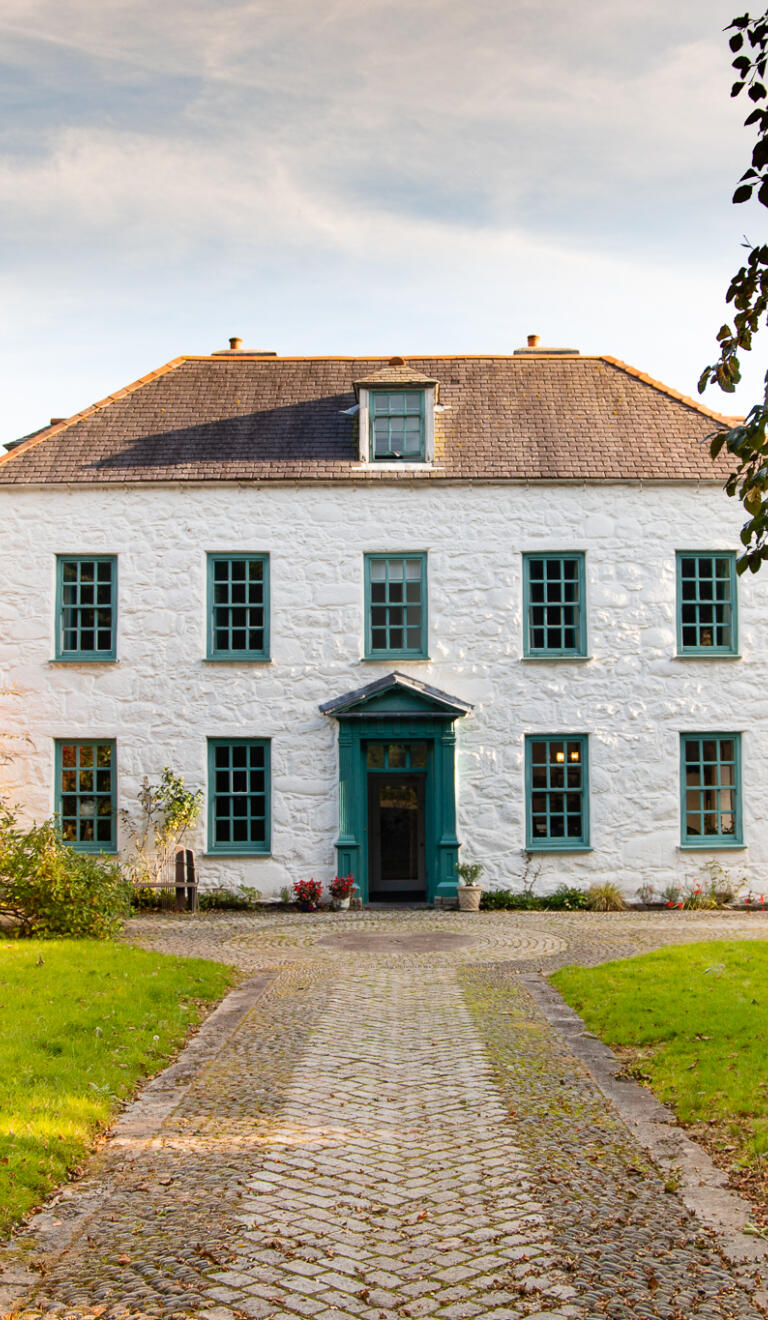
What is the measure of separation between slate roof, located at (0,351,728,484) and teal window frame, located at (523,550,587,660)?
1.39 meters

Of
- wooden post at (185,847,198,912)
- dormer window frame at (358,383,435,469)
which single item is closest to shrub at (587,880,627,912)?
wooden post at (185,847,198,912)

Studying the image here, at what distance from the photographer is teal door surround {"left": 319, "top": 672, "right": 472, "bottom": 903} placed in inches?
759

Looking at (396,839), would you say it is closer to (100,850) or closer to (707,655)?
(100,850)

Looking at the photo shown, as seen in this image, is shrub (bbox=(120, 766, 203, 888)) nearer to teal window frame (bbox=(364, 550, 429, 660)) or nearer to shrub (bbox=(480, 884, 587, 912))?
teal window frame (bbox=(364, 550, 429, 660))

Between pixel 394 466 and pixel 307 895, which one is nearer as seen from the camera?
pixel 307 895

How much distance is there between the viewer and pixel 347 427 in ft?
68.5

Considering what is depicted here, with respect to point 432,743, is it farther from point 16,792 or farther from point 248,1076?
point 248,1076

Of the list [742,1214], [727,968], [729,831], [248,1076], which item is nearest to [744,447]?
[742,1214]

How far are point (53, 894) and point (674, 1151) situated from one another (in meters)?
10.0

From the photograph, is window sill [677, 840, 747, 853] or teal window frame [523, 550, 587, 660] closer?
window sill [677, 840, 747, 853]

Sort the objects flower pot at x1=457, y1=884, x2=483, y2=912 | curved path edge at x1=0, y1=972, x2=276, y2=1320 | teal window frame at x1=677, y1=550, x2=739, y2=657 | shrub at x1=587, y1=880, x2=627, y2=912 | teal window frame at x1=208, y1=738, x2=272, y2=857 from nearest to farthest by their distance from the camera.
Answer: curved path edge at x1=0, y1=972, x2=276, y2=1320, flower pot at x1=457, y1=884, x2=483, y2=912, shrub at x1=587, y1=880, x2=627, y2=912, teal window frame at x1=208, y1=738, x2=272, y2=857, teal window frame at x1=677, y1=550, x2=739, y2=657

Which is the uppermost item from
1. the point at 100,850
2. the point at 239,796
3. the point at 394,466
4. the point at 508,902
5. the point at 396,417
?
the point at 396,417

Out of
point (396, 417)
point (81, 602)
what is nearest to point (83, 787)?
point (81, 602)

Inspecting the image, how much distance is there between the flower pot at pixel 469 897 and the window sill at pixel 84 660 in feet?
22.5
